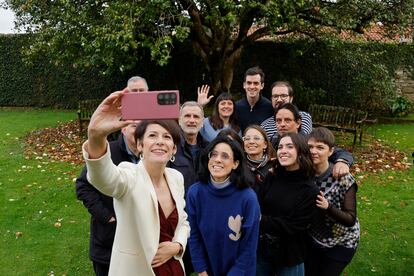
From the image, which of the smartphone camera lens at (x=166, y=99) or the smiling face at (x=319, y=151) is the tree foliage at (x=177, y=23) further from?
the smartphone camera lens at (x=166, y=99)

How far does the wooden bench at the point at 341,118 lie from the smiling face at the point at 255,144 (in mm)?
7431

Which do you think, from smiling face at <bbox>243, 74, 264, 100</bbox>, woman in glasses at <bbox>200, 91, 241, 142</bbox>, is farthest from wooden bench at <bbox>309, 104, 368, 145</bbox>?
woman in glasses at <bbox>200, 91, 241, 142</bbox>

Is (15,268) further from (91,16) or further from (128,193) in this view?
(91,16)

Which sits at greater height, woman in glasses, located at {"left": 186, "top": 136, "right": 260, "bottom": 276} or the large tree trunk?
the large tree trunk

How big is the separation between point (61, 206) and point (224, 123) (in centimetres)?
345

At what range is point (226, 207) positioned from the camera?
2.78m

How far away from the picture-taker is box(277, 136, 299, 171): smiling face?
289 cm

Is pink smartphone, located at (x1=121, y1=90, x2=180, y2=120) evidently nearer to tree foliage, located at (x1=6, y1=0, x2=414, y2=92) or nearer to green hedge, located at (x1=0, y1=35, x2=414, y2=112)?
tree foliage, located at (x1=6, y1=0, x2=414, y2=92)

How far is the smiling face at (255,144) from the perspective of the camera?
11.1 feet

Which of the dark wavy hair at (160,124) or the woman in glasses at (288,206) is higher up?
the dark wavy hair at (160,124)

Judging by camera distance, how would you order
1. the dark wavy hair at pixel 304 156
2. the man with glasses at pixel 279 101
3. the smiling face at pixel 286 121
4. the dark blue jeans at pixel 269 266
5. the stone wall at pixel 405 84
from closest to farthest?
the dark wavy hair at pixel 304 156
the dark blue jeans at pixel 269 266
the smiling face at pixel 286 121
the man with glasses at pixel 279 101
the stone wall at pixel 405 84

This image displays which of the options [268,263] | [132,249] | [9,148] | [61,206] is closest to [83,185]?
[132,249]

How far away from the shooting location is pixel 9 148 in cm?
1028

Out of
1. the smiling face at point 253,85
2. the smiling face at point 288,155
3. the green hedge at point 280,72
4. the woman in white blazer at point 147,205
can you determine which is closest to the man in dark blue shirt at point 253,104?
the smiling face at point 253,85
